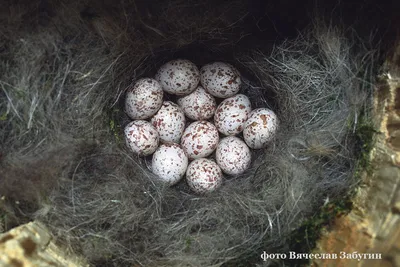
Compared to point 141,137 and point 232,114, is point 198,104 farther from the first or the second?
point 141,137

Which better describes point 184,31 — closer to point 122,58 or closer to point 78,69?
point 122,58

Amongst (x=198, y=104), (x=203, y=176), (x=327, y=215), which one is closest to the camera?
(x=327, y=215)

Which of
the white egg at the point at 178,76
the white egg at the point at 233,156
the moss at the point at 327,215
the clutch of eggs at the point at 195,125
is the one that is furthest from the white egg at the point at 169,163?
the moss at the point at 327,215

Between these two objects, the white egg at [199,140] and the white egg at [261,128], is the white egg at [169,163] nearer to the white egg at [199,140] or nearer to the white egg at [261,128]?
the white egg at [199,140]

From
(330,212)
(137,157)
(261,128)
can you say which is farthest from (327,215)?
(137,157)

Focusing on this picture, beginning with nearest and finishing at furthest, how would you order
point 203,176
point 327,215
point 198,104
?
1. point 327,215
2. point 203,176
3. point 198,104

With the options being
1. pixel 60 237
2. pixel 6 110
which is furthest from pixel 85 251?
pixel 6 110
